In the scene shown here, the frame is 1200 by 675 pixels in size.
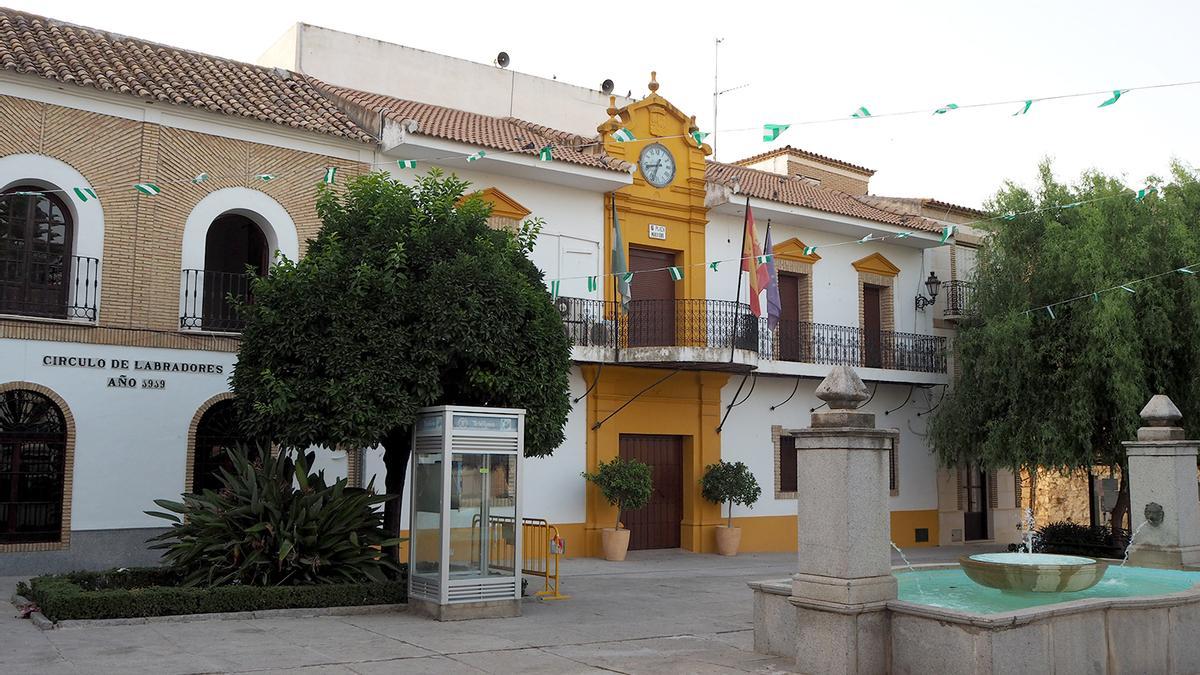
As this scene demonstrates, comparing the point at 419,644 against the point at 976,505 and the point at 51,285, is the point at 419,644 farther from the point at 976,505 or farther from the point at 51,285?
the point at 976,505

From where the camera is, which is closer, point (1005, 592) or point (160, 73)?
point (1005, 592)

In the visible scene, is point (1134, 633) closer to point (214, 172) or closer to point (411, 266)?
point (411, 266)

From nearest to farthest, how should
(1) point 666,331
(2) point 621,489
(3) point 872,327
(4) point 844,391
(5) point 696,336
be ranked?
(4) point 844,391
(2) point 621,489
(5) point 696,336
(1) point 666,331
(3) point 872,327

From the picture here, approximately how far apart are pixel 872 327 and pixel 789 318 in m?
2.50

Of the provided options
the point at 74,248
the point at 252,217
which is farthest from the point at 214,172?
the point at 74,248

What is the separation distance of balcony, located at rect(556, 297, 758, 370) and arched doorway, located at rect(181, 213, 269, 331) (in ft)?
17.0

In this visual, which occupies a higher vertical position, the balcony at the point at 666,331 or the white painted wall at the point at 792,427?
the balcony at the point at 666,331

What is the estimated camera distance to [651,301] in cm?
1925

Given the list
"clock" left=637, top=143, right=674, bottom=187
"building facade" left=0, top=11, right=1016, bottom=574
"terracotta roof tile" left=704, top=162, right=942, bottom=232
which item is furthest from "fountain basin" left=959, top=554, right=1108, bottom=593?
"clock" left=637, top=143, right=674, bottom=187

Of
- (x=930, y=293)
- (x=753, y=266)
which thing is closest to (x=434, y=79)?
(x=753, y=266)

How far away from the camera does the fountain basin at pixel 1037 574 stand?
27.4ft

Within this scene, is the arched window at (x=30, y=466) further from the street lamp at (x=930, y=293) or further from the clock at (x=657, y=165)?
the street lamp at (x=930, y=293)

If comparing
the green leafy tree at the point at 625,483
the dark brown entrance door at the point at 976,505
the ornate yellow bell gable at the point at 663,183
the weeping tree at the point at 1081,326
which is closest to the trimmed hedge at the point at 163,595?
the green leafy tree at the point at 625,483

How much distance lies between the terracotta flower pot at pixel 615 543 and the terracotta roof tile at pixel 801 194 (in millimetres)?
6988
